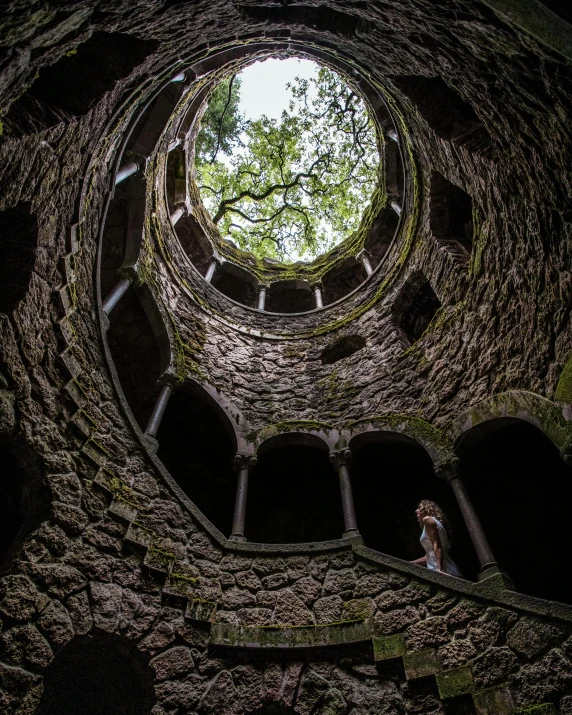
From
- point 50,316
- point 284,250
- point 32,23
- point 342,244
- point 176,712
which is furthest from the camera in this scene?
point 284,250

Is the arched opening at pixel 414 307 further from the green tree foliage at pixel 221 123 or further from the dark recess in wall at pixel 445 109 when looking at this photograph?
the green tree foliage at pixel 221 123

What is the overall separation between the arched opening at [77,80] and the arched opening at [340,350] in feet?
21.1

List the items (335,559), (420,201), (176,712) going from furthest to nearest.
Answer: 1. (420,201)
2. (335,559)
3. (176,712)

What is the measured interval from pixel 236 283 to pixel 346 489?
26.5 ft

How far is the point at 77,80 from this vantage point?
5.14m

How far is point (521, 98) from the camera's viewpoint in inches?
166

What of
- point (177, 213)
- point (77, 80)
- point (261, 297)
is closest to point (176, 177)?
point (177, 213)

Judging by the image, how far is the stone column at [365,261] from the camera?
474 inches

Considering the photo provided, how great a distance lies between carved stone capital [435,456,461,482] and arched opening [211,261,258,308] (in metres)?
7.89

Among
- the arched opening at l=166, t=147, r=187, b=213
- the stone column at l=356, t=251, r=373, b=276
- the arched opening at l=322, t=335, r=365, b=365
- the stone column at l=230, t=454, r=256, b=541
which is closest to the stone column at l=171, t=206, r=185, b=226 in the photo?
the arched opening at l=166, t=147, r=187, b=213

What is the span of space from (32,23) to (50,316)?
9.53 feet

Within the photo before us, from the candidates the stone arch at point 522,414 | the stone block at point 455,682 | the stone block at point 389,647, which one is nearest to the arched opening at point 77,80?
the stone arch at point 522,414

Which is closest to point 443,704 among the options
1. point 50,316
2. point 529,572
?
point 529,572

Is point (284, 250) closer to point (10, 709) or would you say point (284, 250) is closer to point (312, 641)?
point (312, 641)
